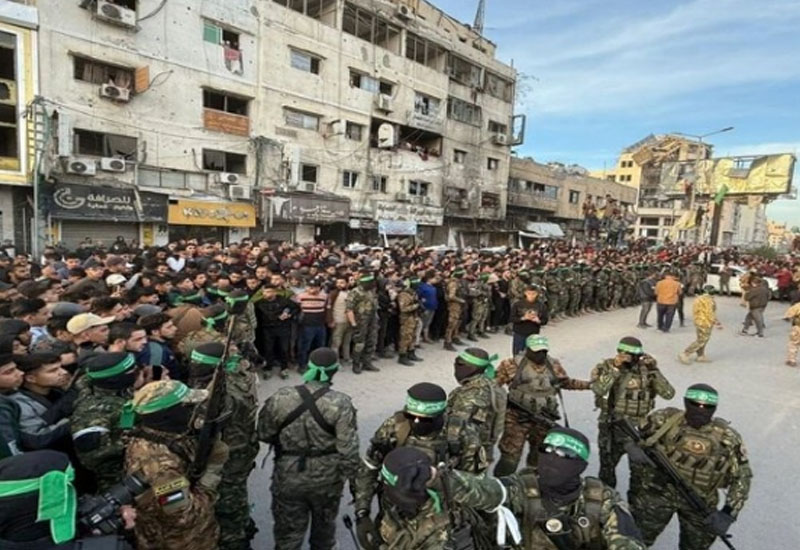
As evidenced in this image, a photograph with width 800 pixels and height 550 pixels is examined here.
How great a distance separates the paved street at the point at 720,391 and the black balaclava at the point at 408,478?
6.52ft

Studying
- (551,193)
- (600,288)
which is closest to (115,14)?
(600,288)

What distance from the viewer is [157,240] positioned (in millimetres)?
17438

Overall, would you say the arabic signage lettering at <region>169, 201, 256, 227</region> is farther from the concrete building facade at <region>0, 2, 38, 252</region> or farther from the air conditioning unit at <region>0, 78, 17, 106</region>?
the air conditioning unit at <region>0, 78, 17, 106</region>

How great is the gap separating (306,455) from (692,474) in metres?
2.73

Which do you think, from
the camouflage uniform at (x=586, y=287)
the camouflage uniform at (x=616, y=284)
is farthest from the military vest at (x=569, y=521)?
the camouflage uniform at (x=616, y=284)

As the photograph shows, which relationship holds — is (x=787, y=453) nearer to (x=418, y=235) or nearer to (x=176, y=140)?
(x=176, y=140)

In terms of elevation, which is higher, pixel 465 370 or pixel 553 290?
pixel 465 370

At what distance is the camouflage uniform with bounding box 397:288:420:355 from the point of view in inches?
329

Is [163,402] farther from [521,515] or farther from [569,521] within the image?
[569,521]

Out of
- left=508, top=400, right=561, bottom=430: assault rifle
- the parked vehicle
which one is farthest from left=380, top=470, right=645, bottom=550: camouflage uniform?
the parked vehicle

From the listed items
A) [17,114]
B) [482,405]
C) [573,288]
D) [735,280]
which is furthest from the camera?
[735,280]

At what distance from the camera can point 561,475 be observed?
220 cm

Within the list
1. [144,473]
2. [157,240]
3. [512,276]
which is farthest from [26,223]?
[144,473]

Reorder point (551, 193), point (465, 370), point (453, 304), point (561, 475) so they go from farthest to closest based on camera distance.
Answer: point (551, 193) → point (453, 304) → point (465, 370) → point (561, 475)
